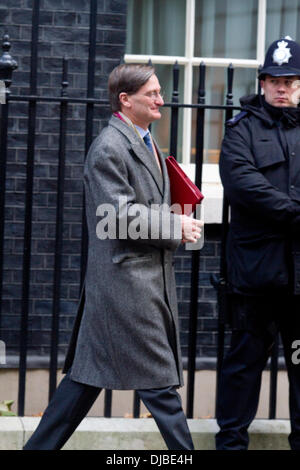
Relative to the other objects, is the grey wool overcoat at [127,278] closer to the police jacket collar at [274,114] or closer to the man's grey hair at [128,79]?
the man's grey hair at [128,79]

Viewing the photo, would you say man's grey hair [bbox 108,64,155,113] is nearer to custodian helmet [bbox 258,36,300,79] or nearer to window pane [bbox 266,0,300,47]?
custodian helmet [bbox 258,36,300,79]

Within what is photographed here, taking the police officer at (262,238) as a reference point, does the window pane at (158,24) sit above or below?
above

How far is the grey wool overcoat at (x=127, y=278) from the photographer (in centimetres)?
457

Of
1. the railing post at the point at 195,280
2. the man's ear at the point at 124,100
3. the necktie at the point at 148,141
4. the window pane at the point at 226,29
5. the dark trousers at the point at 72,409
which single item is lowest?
the dark trousers at the point at 72,409

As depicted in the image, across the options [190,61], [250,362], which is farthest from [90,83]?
[190,61]

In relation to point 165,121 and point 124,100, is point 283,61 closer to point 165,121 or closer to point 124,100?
point 124,100

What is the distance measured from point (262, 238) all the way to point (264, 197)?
0.21 meters

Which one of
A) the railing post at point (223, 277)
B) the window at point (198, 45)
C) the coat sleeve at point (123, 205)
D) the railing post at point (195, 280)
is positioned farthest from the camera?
the window at point (198, 45)

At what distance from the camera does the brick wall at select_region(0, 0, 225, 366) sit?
721cm

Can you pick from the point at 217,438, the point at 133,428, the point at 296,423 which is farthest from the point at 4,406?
the point at 296,423

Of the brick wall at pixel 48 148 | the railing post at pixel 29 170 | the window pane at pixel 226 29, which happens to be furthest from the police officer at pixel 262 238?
the window pane at pixel 226 29

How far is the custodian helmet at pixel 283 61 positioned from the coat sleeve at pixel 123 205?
0.98 metres

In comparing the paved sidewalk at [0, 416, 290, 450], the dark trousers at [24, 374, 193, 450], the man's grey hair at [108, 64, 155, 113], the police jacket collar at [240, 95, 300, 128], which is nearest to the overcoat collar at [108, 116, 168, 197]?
the man's grey hair at [108, 64, 155, 113]

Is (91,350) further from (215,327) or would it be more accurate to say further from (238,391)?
(215,327)
